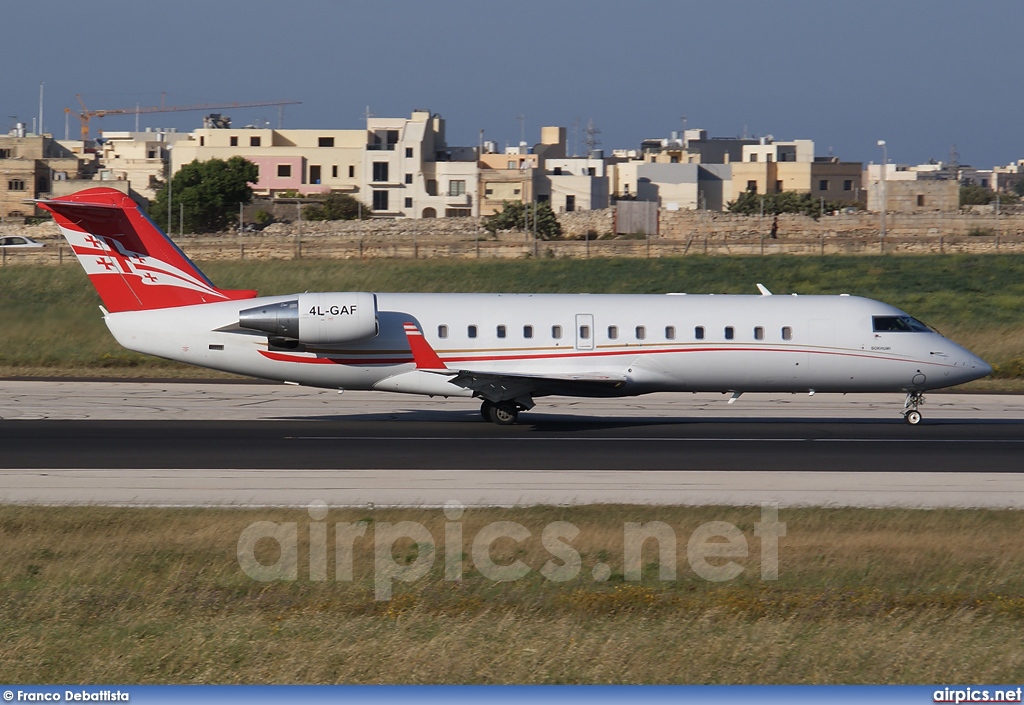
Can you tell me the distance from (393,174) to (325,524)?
105658 millimetres

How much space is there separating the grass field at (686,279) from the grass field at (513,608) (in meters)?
29.6

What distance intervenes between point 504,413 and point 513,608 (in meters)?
13.9

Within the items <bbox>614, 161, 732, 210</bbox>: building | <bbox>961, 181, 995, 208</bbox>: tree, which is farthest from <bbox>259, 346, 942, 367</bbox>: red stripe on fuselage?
<bbox>961, 181, 995, 208</bbox>: tree

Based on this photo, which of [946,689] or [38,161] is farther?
[38,161]

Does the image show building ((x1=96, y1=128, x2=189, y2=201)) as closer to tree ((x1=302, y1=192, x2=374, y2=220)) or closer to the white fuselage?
tree ((x1=302, y1=192, x2=374, y2=220))

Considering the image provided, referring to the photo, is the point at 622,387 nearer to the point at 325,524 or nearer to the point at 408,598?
the point at 325,524

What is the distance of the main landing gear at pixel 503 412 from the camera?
24.4 m

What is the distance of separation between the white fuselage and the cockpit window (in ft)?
0.33

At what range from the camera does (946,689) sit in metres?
5.34

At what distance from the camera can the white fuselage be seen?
23.5 meters

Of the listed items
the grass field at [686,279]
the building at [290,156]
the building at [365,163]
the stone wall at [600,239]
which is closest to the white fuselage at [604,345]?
the grass field at [686,279]

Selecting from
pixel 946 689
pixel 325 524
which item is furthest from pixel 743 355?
pixel 946 689

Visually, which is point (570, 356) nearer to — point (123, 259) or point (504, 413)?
point (504, 413)

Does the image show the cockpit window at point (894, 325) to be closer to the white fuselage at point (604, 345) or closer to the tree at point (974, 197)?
the white fuselage at point (604, 345)
